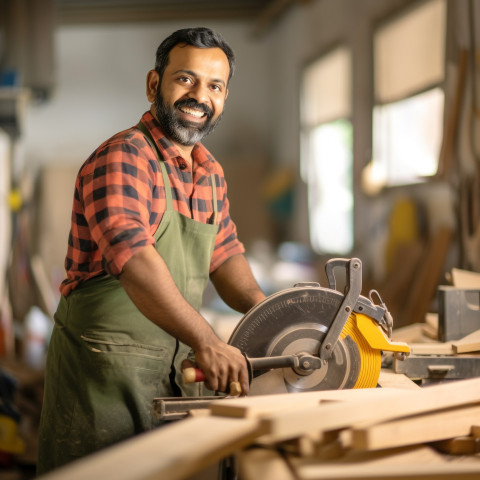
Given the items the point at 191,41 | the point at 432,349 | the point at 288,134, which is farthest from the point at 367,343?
the point at 288,134

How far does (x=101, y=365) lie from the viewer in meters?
1.83

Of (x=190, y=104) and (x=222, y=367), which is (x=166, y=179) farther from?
(x=222, y=367)

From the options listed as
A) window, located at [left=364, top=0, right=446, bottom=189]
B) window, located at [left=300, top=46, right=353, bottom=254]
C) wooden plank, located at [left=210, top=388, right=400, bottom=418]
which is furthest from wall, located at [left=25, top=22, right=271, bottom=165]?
wooden plank, located at [left=210, top=388, right=400, bottom=418]

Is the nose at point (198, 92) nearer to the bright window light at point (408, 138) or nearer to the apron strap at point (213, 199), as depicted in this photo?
the apron strap at point (213, 199)

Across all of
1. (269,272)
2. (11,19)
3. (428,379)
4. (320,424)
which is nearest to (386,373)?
(428,379)

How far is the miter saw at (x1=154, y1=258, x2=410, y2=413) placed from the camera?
1711 millimetres

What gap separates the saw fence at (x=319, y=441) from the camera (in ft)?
3.69

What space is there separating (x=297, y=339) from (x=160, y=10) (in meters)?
7.78

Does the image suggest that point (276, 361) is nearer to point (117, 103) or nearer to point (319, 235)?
point (319, 235)

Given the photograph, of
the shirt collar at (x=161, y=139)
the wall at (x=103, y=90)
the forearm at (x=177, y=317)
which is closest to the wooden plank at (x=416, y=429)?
the forearm at (x=177, y=317)

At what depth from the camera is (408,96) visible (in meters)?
5.32

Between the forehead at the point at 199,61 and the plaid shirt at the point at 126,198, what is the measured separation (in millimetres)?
172

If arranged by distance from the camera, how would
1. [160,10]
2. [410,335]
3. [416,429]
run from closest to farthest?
1. [416,429]
2. [410,335]
3. [160,10]

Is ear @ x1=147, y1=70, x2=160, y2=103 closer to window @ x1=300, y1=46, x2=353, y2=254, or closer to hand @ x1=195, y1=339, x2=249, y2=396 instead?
hand @ x1=195, y1=339, x2=249, y2=396
